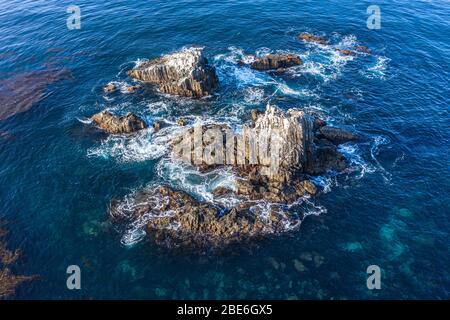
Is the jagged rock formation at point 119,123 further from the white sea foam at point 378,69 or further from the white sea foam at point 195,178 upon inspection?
the white sea foam at point 378,69

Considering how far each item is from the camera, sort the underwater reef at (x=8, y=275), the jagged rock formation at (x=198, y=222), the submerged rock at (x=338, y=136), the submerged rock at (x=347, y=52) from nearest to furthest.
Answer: the underwater reef at (x=8, y=275), the jagged rock formation at (x=198, y=222), the submerged rock at (x=338, y=136), the submerged rock at (x=347, y=52)

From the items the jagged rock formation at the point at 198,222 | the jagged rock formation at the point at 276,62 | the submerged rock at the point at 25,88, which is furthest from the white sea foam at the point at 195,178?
the submerged rock at the point at 25,88

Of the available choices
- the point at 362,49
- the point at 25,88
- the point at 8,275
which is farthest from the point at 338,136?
the point at 25,88

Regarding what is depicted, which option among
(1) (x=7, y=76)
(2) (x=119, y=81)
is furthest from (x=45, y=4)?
(2) (x=119, y=81)

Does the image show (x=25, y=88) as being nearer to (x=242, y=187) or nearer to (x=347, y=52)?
(x=242, y=187)

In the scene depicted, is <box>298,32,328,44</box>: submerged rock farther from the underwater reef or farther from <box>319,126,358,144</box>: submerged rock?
the underwater reef
